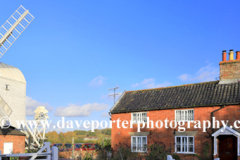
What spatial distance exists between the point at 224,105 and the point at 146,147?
8797mm

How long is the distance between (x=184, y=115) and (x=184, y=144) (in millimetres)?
2790

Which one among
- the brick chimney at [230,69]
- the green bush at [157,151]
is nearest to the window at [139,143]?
the green bush at [157,151]

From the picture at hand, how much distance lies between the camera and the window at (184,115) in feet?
84.7

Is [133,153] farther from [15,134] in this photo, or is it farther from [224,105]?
[15,134]

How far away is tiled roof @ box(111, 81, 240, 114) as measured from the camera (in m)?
24.7

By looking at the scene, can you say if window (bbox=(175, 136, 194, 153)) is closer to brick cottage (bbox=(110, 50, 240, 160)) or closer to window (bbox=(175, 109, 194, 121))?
brick cottage (bbox=(110, 50, 240, 160))

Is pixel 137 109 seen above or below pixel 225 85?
below

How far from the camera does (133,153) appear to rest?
27.5 meters

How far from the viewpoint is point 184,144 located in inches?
997

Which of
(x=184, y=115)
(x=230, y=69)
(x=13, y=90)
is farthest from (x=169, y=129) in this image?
(x=13, y=90)

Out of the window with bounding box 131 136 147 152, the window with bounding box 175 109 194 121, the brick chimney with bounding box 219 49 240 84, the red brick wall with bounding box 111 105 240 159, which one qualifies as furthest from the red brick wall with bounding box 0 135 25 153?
the brick chimney with bounding box 219 49 240 84

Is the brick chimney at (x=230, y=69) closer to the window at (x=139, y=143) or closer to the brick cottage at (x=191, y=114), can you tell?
the brick cottage at (x=191, y=114)

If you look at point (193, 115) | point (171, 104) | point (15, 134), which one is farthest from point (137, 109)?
point (15, 134)

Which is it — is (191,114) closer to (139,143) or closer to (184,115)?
(184,115)
